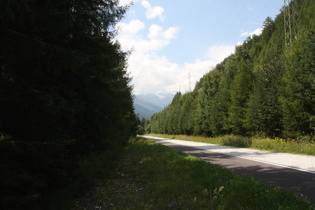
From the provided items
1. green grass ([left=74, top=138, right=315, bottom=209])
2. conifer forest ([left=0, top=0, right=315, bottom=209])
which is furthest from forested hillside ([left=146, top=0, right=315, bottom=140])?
A: green grass ([left=74, top=138, right=315, bottom=209])

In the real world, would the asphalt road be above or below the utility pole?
below

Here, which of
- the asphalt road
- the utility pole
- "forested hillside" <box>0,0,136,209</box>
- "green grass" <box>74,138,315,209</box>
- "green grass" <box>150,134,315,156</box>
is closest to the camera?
"forested hillside" <box>0,0,136,209</box>

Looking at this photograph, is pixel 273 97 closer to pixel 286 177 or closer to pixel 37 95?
pixel 286 177

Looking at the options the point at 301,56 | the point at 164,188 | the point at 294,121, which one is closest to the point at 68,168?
the point at 164,188

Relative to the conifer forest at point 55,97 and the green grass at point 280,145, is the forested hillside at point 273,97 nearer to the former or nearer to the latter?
the conifer forest at point 55,97

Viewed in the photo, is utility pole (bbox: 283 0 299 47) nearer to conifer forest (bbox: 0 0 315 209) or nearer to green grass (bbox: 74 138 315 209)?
conifer forest (bbox: 0 0 315 209)

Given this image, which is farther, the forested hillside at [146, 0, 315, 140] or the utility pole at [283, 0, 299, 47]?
the utility pole at [283, 0, 299, 47]

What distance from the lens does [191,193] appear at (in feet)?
17.1

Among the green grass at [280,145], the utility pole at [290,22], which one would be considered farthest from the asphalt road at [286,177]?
the utility pole at [290,22]

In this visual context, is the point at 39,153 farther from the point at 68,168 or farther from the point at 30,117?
the point at 68,168

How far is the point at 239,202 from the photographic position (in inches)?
168

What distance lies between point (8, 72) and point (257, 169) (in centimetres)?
804

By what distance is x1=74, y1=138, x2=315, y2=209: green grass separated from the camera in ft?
13.8

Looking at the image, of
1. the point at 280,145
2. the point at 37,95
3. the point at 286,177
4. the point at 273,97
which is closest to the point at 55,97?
the point at 37,95
